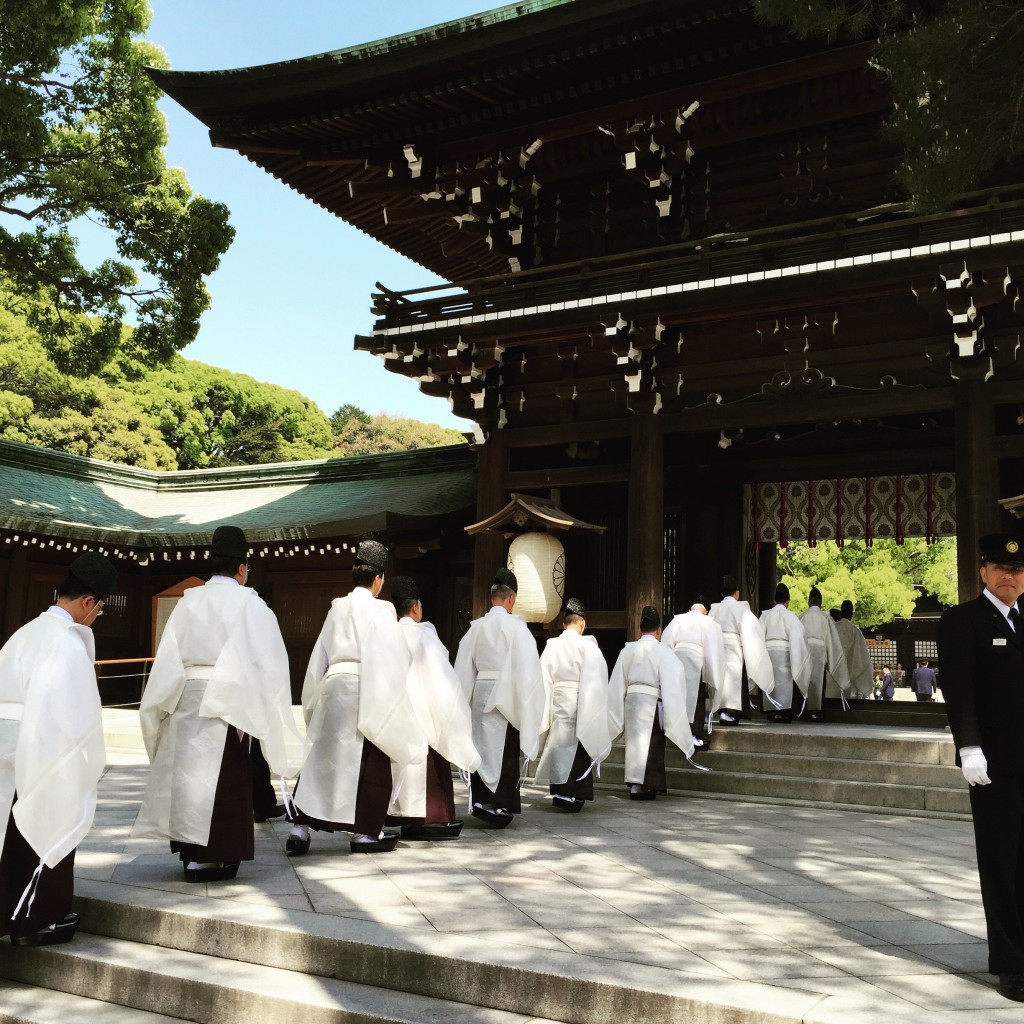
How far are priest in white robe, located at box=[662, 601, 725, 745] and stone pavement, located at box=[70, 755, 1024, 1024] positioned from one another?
2.55 meters

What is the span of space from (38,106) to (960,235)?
11547 mm

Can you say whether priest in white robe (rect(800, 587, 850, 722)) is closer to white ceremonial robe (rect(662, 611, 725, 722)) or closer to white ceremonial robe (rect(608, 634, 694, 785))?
white ceremonial robe (rect(662, 611, 725, 722))

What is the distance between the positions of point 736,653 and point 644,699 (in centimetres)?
233

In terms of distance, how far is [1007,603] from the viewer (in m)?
3.88

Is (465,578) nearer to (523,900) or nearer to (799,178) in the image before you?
(799,178)

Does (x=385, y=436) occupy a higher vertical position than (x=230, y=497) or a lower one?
higher

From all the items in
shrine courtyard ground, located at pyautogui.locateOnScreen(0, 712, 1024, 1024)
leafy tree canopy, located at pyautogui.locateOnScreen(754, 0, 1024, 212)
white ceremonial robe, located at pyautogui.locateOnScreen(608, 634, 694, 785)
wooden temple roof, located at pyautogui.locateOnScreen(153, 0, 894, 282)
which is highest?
wooden temple roof, located at pyautogui.locateOnScreen(153, 0, 894, 282)

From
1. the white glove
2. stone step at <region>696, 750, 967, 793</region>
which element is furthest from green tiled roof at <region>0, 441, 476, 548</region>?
the white glove

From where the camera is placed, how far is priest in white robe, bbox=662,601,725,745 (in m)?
9.70

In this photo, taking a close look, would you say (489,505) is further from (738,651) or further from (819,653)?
(819,653)

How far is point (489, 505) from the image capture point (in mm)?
11766

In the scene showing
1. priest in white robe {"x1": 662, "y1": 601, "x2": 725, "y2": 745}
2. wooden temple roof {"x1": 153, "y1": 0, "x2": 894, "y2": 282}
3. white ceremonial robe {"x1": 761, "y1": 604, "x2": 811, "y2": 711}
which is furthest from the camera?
white ceremonial robe {"x1": 761, "y1": 604, "x2": 811, "y2": 711}

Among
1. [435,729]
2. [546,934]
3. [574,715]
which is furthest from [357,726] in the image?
[574,715]

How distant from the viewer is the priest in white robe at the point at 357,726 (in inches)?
218
